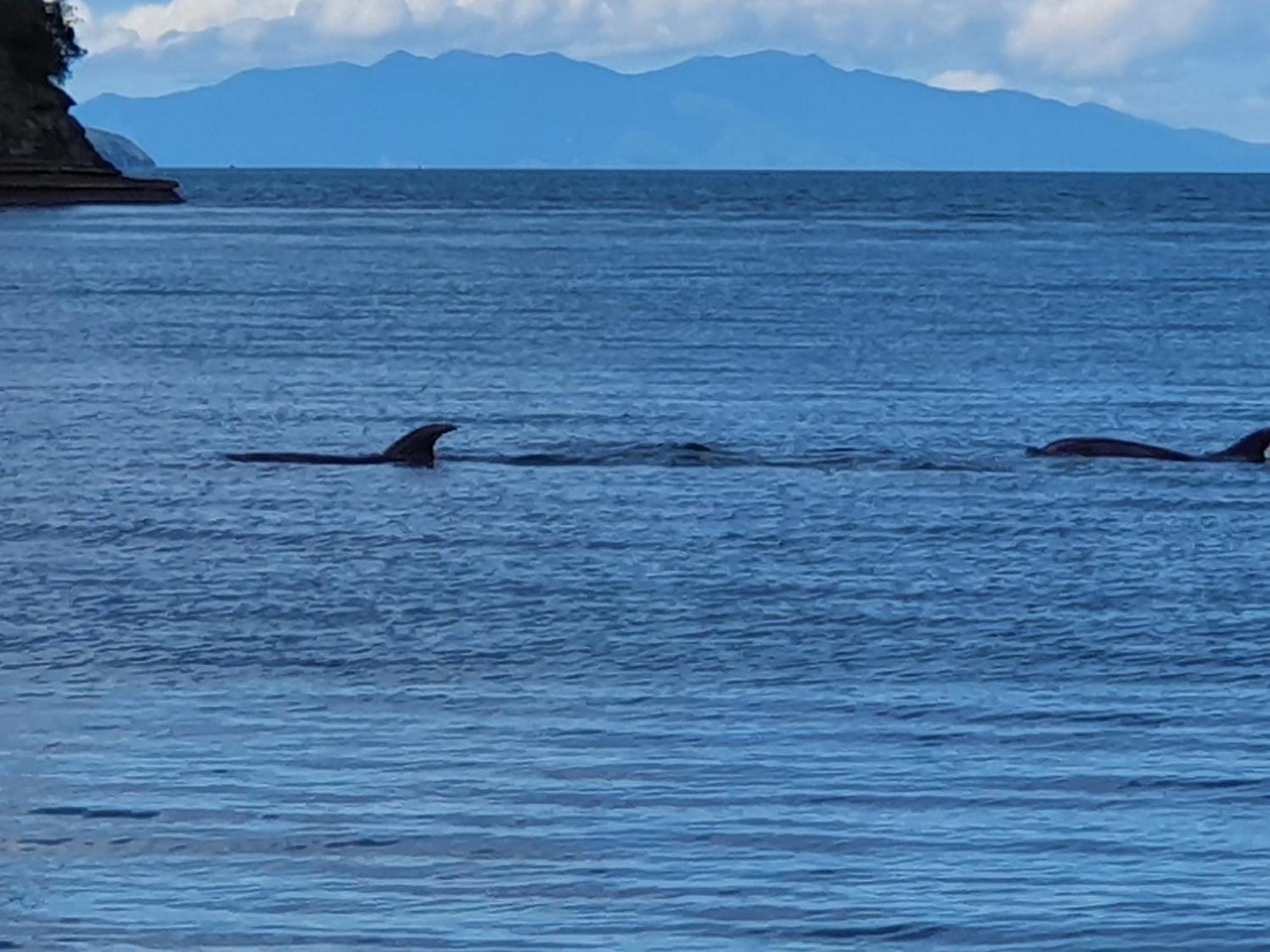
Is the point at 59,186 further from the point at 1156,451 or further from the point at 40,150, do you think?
the point at 1156,451

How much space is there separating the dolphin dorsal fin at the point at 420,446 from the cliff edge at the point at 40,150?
375 ft

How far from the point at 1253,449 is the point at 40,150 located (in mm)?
123405

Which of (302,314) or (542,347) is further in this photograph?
(302,314)

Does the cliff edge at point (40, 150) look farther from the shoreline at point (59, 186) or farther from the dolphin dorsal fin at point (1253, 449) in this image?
the dolphin dorsal fin at point (1253, 449)

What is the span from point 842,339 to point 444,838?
45.0 metres

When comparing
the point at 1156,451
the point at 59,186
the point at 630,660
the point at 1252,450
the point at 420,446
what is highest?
the point at 630,660

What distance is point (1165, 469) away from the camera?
3262cm

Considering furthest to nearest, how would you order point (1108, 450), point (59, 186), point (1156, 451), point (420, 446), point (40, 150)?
point (40, 150), point (59, 186), point (1156, 451), point (1108, 450), point (420, 446)

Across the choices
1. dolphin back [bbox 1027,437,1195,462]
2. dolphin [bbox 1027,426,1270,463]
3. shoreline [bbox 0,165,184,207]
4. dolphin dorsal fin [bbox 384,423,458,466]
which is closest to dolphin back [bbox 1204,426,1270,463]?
dolphin [bbox 1027,426,1270,463]

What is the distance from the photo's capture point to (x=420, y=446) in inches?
1284

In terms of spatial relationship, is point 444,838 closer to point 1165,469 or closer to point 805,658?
point 805,658

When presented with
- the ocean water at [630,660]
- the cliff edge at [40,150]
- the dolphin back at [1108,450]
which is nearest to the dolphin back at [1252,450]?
the dolphin back at [1108,450]

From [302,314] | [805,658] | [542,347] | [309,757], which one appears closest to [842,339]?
[542,347]

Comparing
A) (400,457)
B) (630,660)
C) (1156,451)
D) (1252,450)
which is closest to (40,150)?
(400,457)
